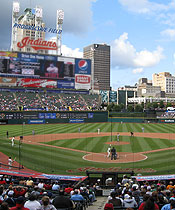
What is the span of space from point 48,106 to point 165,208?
6740cm

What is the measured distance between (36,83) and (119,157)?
5545 centimetres

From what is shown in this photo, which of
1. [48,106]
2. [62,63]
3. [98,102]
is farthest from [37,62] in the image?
[98,102]

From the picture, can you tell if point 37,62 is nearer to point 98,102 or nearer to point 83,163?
point 98,102

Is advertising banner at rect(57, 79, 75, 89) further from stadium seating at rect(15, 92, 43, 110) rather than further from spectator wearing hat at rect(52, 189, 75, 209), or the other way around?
spectator wearing hat at rect(52, 189, 75, 209)

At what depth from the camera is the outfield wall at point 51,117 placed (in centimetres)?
6119

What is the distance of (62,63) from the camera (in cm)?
7931

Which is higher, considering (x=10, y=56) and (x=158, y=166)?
Answer: (x=10, y=56)

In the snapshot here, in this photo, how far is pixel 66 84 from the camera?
8038cm

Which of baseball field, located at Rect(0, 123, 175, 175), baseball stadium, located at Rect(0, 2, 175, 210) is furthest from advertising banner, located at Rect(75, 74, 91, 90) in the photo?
baseball field, located at Rect(0, 123, 175, 175)

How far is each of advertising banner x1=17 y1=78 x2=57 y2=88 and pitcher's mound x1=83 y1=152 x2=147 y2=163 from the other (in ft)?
174

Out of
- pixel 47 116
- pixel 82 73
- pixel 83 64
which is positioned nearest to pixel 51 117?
pixel 47 116

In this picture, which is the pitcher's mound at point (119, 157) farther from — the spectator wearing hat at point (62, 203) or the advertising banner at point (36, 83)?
the advertising banner at point (36, 83)

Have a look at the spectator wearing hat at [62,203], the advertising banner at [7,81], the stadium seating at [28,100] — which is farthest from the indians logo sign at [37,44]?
the spectator wearing hat at [62,203]

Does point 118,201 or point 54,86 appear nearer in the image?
point 118,201
